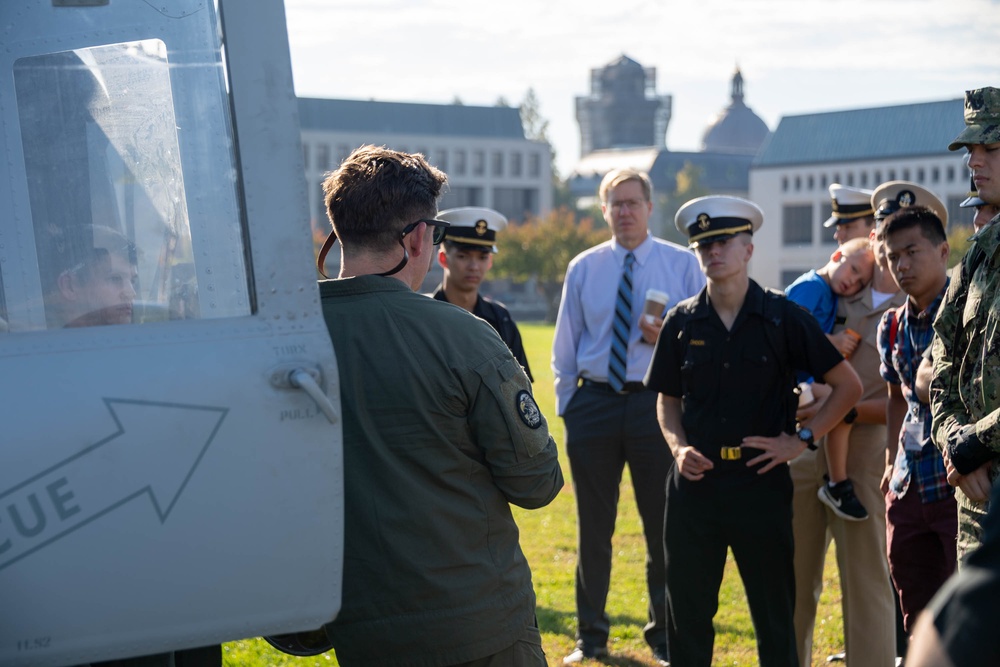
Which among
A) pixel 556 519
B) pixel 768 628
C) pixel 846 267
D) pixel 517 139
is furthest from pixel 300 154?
pixel 517 139

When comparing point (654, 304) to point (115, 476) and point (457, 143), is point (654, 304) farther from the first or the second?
point (457, 143)

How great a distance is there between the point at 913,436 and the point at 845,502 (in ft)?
2.80

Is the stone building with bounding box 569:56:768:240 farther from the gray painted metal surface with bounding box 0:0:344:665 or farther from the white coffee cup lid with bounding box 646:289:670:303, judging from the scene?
the gray painted metal surface with bounding box 0:0:344:665

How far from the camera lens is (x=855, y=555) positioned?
17.1 feet

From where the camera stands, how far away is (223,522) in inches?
93.7

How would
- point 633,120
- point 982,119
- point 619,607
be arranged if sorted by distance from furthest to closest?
point 633,120, point 619,607, point 982,119

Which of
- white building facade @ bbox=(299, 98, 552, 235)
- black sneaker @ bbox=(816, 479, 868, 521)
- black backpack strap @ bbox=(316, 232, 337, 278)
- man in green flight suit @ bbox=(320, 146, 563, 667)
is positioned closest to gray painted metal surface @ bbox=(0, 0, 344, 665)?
man in green flight suit @ bbox=(320, 146, 563, 667)

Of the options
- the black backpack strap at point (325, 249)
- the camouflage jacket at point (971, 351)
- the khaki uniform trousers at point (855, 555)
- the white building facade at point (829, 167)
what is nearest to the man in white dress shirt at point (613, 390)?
the khaki uniform trousers at point (855, 555)

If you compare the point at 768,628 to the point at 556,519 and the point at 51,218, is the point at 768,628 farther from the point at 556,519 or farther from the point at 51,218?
the point at 556,519

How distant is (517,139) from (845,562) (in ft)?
311

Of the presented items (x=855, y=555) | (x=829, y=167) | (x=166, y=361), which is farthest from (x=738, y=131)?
(x=166, y=361)

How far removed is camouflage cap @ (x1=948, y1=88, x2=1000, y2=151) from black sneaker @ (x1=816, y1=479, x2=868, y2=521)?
6.42ft

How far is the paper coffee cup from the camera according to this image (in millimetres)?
6031

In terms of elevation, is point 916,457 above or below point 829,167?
below
